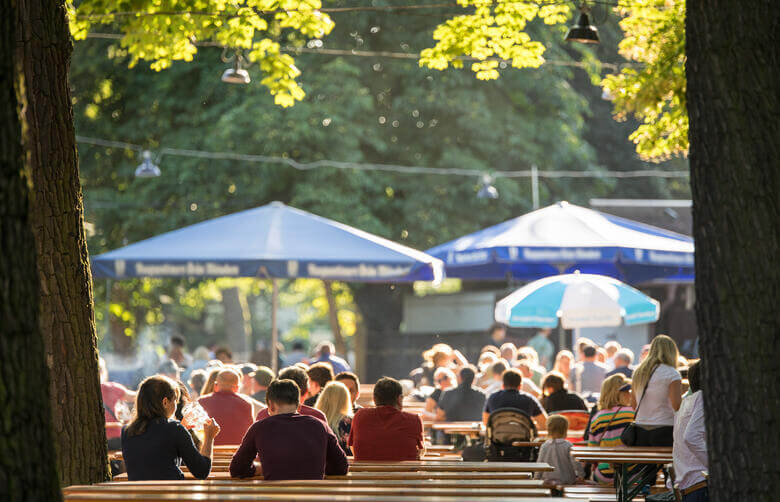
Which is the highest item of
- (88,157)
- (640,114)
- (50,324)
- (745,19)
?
(88,157)

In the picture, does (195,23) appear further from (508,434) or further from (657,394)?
(657,394)

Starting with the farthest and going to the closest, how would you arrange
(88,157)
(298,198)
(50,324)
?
1. (88,157)
2. (298,198)
3. (50,324)

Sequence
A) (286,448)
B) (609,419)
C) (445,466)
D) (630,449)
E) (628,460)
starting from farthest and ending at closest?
(609,419), (630,449), (628,460), (445,466), (286,448)

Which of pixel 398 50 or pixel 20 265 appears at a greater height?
pixel 398 50

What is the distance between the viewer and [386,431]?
27.4 feet

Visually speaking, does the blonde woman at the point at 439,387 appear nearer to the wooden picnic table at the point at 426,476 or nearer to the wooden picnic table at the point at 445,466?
the wooden picnic table at the point at 445,466

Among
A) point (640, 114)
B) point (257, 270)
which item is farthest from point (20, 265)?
point (257, 270)

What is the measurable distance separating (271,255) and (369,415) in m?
6.36

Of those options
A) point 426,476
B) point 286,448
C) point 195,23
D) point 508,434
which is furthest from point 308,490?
point 195,23

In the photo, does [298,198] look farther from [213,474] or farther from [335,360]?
[213,474]

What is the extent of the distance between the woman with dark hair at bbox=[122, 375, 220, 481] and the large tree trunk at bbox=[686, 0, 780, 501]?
9.78 feet

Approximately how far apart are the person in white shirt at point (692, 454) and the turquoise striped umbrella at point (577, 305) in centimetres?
723

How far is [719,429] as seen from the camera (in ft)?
16.6

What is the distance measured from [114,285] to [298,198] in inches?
295
